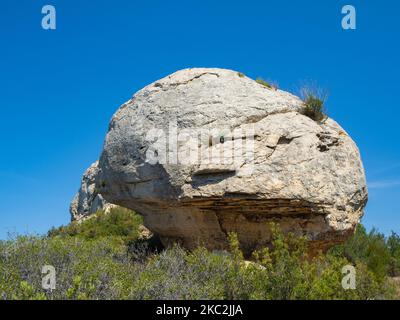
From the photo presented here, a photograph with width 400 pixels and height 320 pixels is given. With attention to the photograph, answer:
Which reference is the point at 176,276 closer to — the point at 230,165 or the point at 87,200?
the point at 230,165

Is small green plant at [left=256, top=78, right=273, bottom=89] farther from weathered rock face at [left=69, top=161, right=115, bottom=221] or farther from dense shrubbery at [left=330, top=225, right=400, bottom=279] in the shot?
weathered rock face at [left=69, top=161, right=115, bottom=221]

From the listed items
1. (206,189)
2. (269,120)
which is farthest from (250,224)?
(269,120)

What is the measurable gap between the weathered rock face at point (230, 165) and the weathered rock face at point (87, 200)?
12812 mm

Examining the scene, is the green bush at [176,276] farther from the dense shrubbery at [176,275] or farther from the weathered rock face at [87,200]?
the weathered rock face at [87,200]

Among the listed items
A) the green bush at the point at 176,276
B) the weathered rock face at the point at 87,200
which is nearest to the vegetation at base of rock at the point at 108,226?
the weathered rock face at the point at 87,200

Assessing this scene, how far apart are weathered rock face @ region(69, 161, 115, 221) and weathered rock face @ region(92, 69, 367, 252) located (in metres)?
12.8

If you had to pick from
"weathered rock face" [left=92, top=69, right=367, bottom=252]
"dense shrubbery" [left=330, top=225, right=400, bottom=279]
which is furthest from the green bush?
"dense shrubbery" [left=330, top=225, right=400, bottom=279]

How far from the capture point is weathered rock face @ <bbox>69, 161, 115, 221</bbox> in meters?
24.5

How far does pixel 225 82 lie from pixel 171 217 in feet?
11.3

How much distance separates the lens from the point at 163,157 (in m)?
10.6

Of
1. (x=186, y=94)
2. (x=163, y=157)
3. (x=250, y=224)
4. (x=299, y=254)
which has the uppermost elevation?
(x=186, y=94)

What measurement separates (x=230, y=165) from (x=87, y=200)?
669 inches

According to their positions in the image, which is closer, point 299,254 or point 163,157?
point 299,254

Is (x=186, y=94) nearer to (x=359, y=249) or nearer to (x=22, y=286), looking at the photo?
(x=22, y=286)
